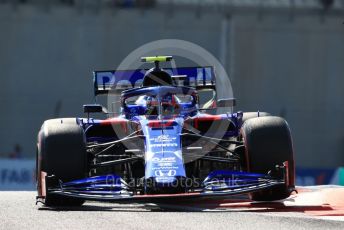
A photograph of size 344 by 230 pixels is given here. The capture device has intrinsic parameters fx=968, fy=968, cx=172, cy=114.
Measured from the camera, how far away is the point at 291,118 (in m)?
37.4

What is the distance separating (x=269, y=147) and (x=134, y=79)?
3200 mm

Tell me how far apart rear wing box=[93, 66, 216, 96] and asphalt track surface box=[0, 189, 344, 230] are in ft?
9.60

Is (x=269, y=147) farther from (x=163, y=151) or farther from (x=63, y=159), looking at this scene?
(x=63, y=159)

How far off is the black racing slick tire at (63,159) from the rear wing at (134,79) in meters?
2.83

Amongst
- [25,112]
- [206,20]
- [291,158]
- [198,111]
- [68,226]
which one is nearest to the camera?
[68,226]

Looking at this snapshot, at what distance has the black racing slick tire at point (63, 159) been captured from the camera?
1052cm

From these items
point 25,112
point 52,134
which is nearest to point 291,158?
point 52,134

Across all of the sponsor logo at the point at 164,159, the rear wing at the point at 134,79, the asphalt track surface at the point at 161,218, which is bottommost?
the asphalt track surface at the point at 161,218

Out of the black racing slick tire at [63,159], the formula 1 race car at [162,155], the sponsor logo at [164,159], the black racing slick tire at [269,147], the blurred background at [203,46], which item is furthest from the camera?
the blurred background at [203,46]

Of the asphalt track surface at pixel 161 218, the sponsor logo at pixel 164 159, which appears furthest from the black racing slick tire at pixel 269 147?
the sponsor logo at pixel 164 159

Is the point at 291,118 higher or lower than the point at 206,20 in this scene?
lower

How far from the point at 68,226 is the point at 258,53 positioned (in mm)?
30913

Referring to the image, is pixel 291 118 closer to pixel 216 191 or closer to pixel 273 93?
pixel 273 93

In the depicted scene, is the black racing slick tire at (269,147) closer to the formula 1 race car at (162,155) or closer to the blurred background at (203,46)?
the formula 1 race car at (162,155)
